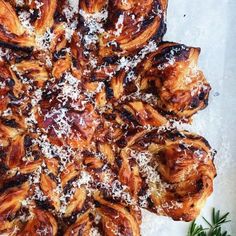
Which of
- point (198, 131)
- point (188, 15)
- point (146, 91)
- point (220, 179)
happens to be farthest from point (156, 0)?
point (220, 179)

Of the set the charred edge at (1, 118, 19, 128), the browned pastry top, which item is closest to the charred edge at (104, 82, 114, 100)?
the browned pastry top

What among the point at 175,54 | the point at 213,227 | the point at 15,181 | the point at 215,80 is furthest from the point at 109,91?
the point at 213,227

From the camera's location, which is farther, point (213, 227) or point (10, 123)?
point (213, 227)

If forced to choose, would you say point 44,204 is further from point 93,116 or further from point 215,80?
point 215,80

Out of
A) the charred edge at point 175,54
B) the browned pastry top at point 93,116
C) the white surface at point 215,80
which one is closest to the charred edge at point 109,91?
the browned pastry top at point 93,116

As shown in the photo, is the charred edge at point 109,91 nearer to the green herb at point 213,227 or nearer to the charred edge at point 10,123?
the charred edge at point 10,123

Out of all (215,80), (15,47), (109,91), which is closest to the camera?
(15,47)
